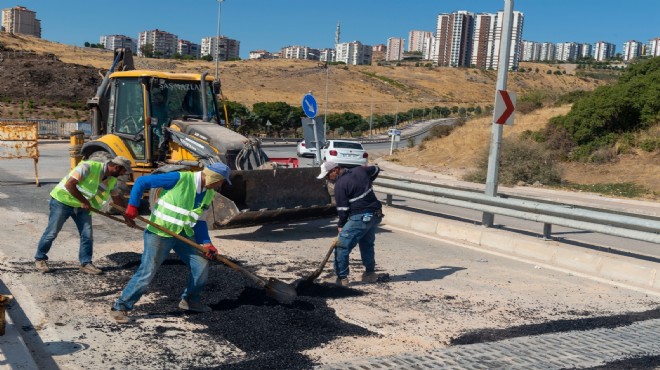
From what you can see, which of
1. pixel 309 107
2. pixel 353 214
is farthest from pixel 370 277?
pixel 309 107

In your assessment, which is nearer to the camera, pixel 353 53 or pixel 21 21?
pixel 21 21

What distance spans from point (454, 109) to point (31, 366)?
9366 centimetres

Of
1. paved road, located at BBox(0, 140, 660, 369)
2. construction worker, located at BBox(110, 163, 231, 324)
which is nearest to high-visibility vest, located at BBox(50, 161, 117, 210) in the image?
paved road, located at BBox(0, 140, 660, 369)

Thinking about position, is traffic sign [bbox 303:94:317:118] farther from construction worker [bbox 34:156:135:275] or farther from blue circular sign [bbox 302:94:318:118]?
construction worker [bbox 34:156:135:275]

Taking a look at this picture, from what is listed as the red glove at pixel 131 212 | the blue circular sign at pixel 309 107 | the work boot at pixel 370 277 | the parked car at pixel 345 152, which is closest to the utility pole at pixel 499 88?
the work boot at pixel 370 277

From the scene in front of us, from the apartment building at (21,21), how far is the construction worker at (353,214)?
544 feet

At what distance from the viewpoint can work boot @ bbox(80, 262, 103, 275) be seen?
7961 mm

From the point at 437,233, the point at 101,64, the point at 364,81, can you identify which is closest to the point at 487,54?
the point at 364,81

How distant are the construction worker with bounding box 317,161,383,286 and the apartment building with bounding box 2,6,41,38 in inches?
6526

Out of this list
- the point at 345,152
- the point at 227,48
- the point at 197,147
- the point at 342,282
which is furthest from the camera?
the point at 227,48

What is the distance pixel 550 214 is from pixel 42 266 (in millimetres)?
7080

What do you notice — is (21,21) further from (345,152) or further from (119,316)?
(119,316)

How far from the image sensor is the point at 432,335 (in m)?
6.33

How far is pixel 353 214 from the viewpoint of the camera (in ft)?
26.8
